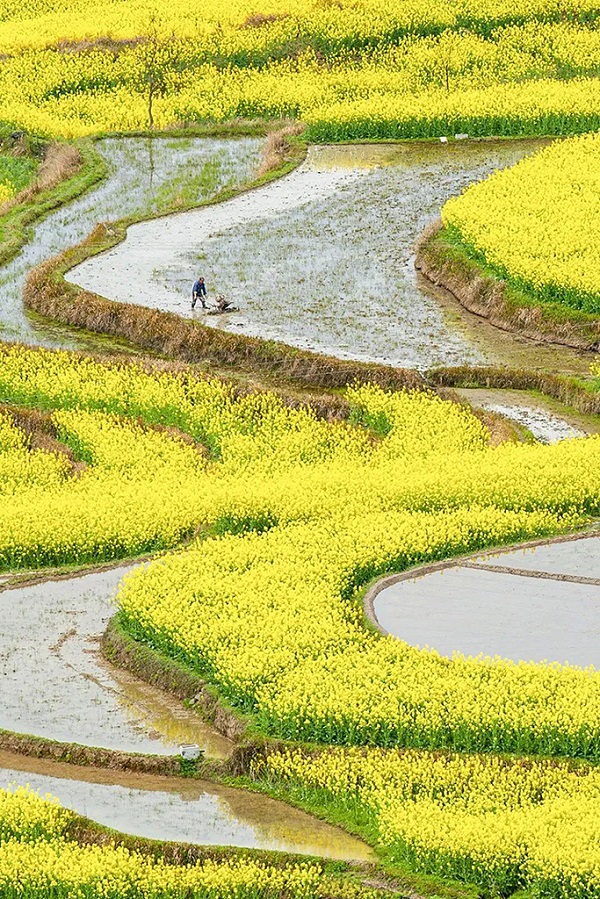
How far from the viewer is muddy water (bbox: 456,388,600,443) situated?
23859 millimetres

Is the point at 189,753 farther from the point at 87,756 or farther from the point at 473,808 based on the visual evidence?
the point at 473,808

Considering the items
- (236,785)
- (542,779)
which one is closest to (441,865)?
(542,779)

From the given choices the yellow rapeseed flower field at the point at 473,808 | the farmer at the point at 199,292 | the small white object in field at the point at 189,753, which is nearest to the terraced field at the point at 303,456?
the yellow rapeseed flower field at the point at 473,808

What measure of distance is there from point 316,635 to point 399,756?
6.74ft

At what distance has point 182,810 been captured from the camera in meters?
15.2

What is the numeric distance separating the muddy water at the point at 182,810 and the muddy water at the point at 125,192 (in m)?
12.7

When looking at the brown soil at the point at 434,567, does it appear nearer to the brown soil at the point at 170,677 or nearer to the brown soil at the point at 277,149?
the brown soil at the point at 170,677

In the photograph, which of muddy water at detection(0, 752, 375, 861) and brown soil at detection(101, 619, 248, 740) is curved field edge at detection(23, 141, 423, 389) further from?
muddy water at detection(0, 752, 375, 861)

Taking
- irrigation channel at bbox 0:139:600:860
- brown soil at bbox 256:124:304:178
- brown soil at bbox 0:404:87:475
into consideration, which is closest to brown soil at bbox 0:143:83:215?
irrigation channel at bbox 0:139:600:860

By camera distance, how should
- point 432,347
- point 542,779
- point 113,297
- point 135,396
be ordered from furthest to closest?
point 113,297 < point 432,347 < point 135,396 < point 542,779

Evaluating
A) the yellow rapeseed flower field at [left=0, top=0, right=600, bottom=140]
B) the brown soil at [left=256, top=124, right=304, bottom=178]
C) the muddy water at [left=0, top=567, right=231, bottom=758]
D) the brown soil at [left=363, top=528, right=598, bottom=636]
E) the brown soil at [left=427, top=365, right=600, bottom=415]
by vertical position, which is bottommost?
the brown soil at [left=427, top=365, right=600, bottom=415]

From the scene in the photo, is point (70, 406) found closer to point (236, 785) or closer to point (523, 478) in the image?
point (523, 478)

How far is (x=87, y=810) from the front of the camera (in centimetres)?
1518

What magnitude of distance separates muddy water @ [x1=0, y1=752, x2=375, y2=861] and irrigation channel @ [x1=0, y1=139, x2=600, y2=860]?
0.06 feet
